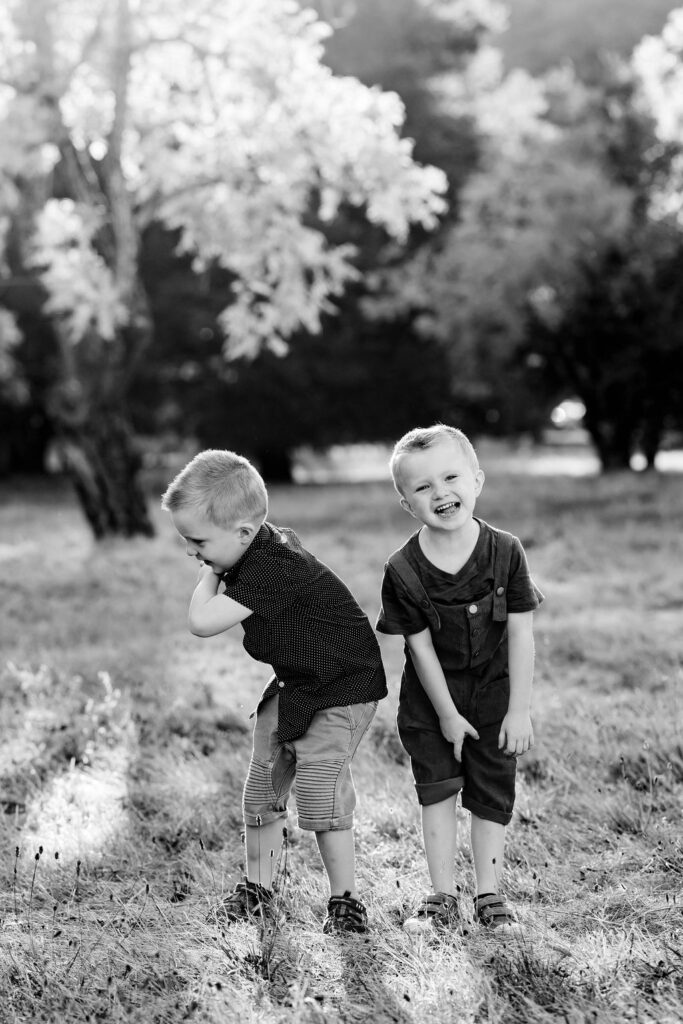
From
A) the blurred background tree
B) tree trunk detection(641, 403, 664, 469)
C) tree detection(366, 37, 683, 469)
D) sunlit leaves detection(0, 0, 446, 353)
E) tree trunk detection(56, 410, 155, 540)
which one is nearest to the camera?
sunlit leaves detection(0, 0, 446, 353)

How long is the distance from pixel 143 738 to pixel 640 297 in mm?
14460

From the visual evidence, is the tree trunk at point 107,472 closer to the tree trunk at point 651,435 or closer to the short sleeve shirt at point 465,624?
the short sleeve shirt at point 465,624

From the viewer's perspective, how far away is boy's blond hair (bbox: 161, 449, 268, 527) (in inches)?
128

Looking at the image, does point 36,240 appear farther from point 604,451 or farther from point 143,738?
point 604,451

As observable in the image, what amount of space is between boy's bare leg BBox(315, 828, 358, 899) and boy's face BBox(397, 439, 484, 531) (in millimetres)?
980

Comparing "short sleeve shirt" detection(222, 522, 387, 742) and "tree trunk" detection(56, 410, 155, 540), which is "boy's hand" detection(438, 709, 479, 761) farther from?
"tree trunk" detection(56, 410, 155, 540)

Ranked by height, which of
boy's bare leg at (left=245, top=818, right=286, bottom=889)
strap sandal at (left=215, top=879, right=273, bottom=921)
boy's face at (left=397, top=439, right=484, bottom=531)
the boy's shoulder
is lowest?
strap sandal at (left=215, top=879, right=273, bottom=921)

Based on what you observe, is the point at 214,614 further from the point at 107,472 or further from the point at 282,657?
the point at 107,472

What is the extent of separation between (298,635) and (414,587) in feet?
1.27

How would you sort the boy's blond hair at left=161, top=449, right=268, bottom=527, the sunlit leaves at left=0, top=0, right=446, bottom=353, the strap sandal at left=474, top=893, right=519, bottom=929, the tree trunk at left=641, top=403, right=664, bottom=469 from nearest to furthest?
the strap sandal at left=474, top=893, right=519, bottom=929 < the boy's blond hair at left=161, top=449, right=268, bottom=527 < the sunlit leaves at left=0, top=0, right=446, bottom=353 < the tree trunk at left=641, top=403, right=664, bottom=469

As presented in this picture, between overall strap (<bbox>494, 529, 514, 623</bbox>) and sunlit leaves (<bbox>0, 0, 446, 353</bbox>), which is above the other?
sunlit leaves (<bbox>0, 0, 446, 353</bbox>)

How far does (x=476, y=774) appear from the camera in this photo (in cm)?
346

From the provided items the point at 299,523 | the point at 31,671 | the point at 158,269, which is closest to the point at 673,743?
the point at 31,671

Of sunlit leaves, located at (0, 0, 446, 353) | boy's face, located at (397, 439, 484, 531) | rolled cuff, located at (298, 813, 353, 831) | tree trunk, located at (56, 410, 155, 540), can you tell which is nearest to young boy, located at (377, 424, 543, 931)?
boy's face, located at (397, 439, 484, 531)
